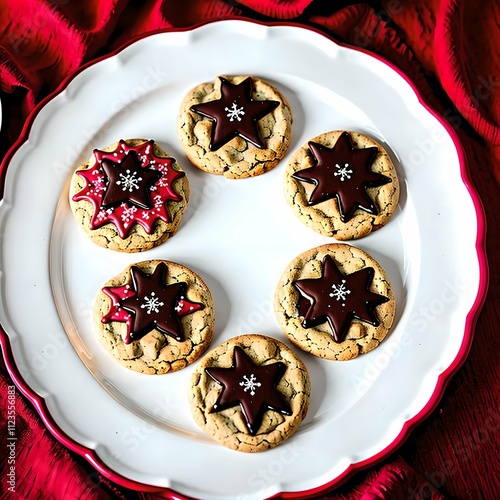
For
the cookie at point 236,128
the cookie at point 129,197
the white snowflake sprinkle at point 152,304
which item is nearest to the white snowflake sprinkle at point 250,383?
the white snowflake sprinkle at point 152,304

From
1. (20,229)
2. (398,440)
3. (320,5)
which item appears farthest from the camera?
(320,5)

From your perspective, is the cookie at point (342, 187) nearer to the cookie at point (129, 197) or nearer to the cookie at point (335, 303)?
the cookie at point (335, 303)

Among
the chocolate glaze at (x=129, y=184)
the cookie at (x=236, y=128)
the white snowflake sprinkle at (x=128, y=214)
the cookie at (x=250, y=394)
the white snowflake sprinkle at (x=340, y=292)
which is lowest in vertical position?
the cookie at (x=250, y=394)

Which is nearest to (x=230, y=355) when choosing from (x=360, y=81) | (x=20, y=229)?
(x=20, y=229)

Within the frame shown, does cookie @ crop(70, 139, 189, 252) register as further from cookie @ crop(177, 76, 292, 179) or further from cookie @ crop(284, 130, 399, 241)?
cookie @ crop(284, 130, 399, 241)

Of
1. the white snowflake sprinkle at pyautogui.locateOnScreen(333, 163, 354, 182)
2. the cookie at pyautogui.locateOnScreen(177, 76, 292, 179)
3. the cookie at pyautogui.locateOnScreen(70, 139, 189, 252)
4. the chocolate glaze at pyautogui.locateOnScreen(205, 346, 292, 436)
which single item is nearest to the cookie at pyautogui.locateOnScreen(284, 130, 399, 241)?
the white snowflake sprinkle at pyautogui.locateOnScreen(333, 163, 354, 182)

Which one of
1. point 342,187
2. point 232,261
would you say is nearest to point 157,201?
point 232,261

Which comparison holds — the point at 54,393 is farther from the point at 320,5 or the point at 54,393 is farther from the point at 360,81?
the point at 320,5
